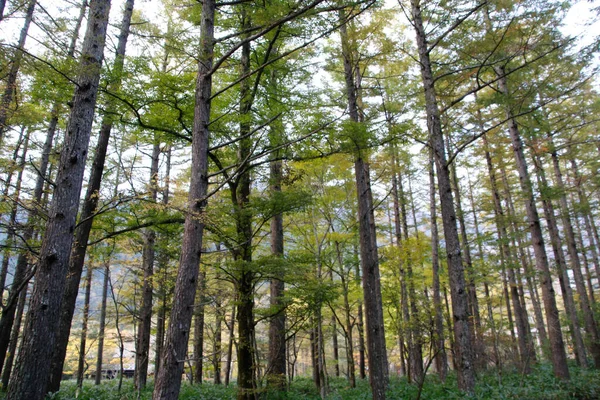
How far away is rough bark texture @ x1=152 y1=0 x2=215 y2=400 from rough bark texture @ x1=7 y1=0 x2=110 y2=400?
1461 millimetres

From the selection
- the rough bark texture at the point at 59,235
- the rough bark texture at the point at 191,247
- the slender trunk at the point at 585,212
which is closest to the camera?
the rough bark texture at the point at 191,247

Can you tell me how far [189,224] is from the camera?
4230 millimetres

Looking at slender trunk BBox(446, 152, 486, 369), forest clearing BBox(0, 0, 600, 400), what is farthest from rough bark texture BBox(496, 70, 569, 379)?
slender trunk BBox(446, 152, 486, 369)

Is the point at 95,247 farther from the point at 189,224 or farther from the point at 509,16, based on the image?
the point at 509,16

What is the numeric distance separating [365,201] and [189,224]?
13.9 feet

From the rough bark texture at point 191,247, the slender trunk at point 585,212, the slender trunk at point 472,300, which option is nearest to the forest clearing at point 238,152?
the rough bark texture at point 191,247

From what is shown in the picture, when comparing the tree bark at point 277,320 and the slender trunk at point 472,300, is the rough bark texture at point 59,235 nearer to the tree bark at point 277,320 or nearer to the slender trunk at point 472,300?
the tree bark at point 277,320

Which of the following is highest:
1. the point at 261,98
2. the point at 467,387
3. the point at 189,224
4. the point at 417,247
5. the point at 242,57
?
the point at 242,57

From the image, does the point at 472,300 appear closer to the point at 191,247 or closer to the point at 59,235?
the point at 191,247

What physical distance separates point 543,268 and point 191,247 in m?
10.1

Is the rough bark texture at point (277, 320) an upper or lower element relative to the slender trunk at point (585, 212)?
lower

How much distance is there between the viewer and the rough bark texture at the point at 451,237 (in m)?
6.11

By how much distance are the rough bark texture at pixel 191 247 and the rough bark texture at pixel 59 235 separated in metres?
1.46

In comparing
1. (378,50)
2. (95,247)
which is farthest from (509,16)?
(95,247)
